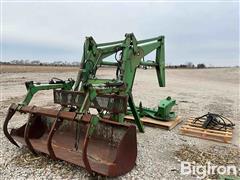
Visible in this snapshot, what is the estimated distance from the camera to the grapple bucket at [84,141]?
342cm

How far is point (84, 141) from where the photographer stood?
324 cm

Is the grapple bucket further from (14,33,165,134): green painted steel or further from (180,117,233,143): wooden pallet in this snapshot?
(180,117,233,143): wooden pallet

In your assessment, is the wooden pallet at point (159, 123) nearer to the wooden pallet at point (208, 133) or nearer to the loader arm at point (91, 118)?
the wooden pallet at point (208, 133)

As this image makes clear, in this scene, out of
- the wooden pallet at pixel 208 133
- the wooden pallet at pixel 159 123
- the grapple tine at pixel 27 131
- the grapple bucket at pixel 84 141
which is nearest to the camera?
the grapple bucket at pixel 84 141

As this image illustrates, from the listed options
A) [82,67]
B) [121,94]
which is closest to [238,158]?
[121,94]

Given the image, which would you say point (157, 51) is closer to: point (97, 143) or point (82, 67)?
point (82, 67)

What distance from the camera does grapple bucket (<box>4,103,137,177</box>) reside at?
134 inches

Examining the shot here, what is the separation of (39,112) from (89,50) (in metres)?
1.74

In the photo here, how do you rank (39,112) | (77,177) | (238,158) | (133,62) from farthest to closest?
(133,62) < (238,158) < (39,112) < (77,177)

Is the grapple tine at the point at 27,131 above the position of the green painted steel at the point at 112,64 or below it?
below

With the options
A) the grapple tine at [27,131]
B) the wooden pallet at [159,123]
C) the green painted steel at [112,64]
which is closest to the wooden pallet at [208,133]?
the wooden pallet at [159,123]

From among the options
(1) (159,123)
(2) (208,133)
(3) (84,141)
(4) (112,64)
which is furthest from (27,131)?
(2) (208,133)

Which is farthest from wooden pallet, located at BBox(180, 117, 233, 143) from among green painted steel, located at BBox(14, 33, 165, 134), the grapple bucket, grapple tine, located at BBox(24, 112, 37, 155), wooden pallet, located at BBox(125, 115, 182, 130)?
grapple tine, located at BBox(24, 112, 37, 155)

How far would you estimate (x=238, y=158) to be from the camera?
14.6 feet
